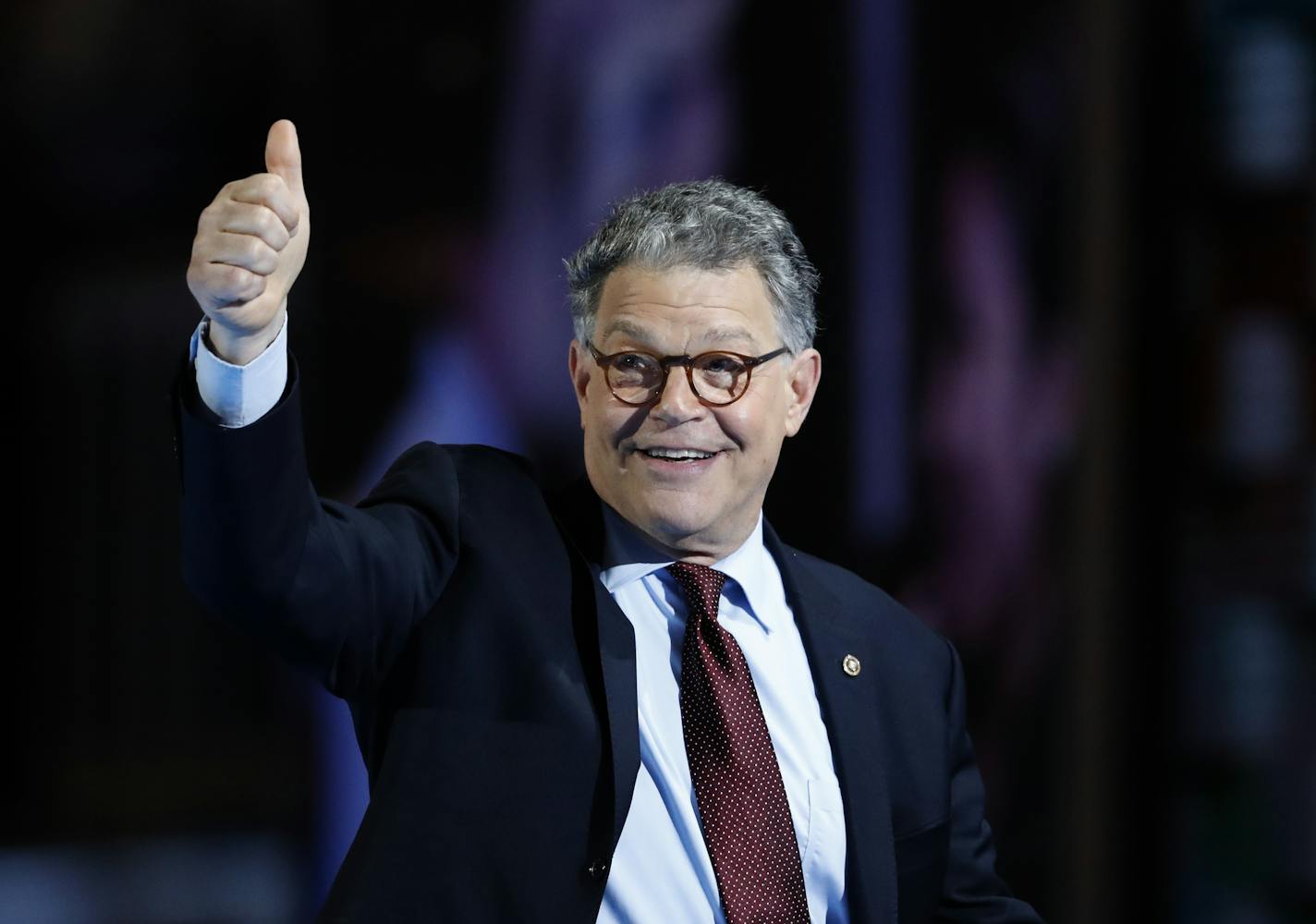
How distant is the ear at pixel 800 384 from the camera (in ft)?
6.32

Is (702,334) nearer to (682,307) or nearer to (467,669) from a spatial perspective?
(682,307)

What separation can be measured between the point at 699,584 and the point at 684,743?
0.18 meters

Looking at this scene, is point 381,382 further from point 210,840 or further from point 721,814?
point 721,814

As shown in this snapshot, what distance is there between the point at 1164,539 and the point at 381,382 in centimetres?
228

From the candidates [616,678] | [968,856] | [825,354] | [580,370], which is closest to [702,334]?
[580,370]

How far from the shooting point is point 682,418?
5.73 feet

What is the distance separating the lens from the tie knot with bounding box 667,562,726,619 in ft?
5.87

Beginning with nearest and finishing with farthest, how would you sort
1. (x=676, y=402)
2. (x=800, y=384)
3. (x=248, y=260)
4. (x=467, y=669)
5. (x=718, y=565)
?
(x=248, y=260)
(x=467, y=669)
(x=676, y=402)
(x=718, y=565)
(x=800, y=384)

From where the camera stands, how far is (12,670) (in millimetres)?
2488

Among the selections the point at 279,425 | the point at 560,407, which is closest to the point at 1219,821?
the point at 560,407

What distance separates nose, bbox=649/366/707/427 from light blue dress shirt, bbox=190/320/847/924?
5.7 inches

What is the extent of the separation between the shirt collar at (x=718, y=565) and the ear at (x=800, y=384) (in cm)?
14

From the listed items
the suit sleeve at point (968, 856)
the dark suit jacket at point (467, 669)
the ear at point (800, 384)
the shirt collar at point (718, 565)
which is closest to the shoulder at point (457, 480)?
the dark suit jacket at point (467, 669)

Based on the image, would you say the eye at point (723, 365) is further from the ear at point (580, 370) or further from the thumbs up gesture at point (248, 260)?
the thumbs up gesture at point (248, 260)
